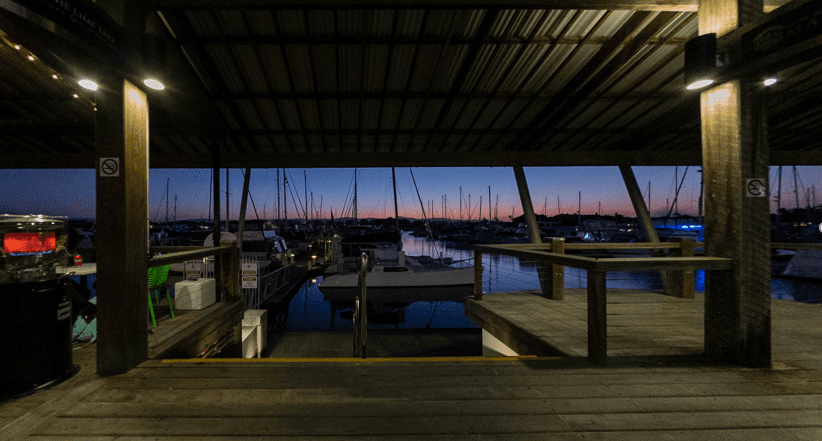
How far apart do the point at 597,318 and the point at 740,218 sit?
4.55 feet

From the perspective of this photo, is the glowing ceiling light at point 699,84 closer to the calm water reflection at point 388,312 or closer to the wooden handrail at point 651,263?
the wooden handrail at point 651,263

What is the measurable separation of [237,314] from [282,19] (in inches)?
168

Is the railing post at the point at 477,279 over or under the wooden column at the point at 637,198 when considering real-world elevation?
under

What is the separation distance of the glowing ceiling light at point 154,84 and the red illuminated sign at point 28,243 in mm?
1390

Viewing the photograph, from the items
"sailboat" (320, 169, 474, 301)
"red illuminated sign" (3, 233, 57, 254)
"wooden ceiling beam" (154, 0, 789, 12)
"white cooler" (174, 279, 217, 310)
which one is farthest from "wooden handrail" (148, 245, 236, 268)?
"sailboat" (320, 169, 474, 301)

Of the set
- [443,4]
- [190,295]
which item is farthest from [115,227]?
[443,4]

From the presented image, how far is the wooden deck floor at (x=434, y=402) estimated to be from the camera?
1.75m

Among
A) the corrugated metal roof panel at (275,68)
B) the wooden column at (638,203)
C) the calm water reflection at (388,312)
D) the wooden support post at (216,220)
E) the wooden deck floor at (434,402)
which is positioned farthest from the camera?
the calm water reflection at (388,312)

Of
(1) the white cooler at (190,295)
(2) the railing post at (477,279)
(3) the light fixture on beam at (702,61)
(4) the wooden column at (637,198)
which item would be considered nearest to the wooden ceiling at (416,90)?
(4) the wooden column at (637,198)

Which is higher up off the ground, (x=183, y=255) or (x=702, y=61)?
(x=702, y=61)

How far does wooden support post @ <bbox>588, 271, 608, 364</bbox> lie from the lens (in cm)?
251

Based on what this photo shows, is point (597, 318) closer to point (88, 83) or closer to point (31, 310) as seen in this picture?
point (31, 310)

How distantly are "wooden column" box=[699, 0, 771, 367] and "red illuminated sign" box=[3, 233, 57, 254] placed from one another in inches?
208

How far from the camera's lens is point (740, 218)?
2535 mm
